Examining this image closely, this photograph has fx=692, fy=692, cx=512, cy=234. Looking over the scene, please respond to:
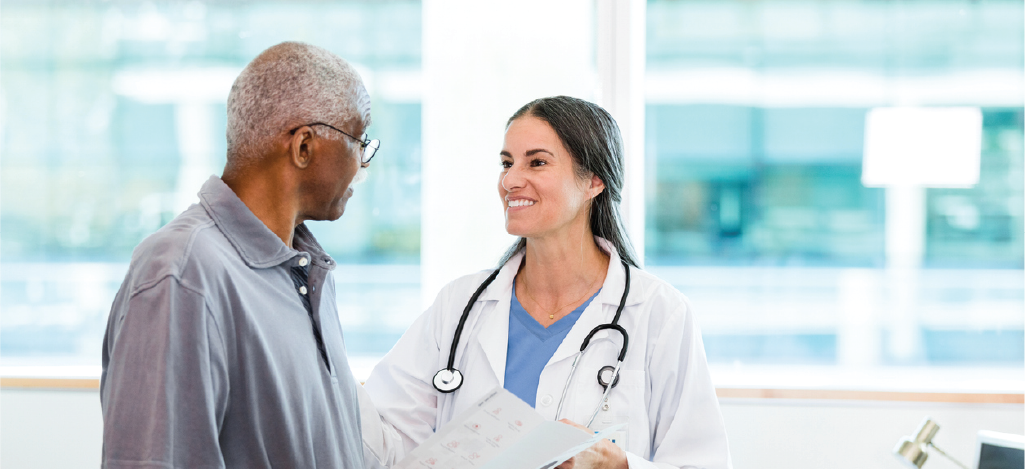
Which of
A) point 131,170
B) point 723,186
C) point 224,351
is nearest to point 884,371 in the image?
point 723,186

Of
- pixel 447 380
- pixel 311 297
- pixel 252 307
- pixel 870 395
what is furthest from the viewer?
pixel 870 395

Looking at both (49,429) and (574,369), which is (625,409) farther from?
(49,429)

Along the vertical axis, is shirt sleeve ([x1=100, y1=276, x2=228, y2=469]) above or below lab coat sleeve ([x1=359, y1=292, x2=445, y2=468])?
above

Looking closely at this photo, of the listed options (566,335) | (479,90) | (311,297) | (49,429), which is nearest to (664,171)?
(479,90)

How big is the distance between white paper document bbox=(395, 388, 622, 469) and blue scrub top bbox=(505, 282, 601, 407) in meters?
0.30

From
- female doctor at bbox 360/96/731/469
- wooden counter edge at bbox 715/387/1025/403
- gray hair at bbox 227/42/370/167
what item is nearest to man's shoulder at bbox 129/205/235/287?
gray hair at bbox 227/42/370/167

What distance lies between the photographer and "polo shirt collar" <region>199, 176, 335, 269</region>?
0.87 meters

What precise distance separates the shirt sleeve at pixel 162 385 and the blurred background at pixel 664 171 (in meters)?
1.55

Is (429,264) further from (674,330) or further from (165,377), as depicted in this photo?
(165,377)

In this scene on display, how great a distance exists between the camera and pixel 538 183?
60.2 inches

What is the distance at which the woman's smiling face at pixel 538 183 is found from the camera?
5.00ft

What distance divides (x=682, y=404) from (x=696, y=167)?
1.17m

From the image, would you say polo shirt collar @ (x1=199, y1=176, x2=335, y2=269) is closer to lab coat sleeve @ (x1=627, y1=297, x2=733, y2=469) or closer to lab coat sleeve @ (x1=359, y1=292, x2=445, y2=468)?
lab coat sleeve @ (x1=359, y1=292, x2=445, y2=468)

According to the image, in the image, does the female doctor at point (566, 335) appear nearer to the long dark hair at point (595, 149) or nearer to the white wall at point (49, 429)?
the long dark hair at point (595, 149)
